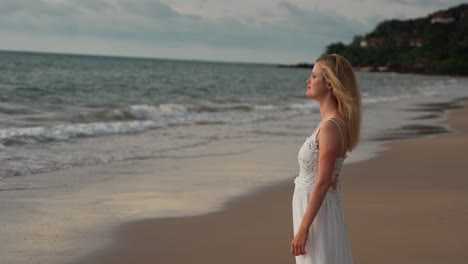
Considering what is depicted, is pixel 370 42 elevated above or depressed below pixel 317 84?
above

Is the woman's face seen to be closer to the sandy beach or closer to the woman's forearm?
the woman's forearm

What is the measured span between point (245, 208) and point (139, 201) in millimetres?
1296

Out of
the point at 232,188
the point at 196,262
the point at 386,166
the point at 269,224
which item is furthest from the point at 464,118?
the point at 196,262

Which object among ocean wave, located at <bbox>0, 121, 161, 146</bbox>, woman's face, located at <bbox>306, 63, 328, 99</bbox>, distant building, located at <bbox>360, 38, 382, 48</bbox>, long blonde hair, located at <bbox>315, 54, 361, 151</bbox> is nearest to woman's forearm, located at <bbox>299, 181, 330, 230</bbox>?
long blonde hair, located at <bbox>315, 54, 361, 151</bbox>

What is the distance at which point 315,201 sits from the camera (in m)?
3.37

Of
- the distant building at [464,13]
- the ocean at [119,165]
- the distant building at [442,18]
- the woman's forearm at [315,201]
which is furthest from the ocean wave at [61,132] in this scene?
the distant building at [442,18]

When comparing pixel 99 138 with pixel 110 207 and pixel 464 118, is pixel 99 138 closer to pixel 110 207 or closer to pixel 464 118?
pixel 110 207

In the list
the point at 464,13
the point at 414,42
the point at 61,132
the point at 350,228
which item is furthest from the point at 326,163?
the point at 464,13

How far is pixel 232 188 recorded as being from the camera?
9016mm

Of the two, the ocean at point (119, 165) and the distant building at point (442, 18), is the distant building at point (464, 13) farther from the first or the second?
the ocean at point (119, 165)

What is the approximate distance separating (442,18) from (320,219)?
627 ft

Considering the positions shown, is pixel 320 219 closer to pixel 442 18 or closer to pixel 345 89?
pixel 345 89

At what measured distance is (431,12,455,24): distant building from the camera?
182250 mm

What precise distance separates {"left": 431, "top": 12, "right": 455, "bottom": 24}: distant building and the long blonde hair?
187 metres
